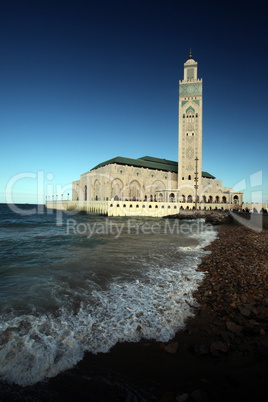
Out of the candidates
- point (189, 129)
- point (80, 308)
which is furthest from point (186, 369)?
point (189, 129)

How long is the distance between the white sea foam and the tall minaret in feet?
201

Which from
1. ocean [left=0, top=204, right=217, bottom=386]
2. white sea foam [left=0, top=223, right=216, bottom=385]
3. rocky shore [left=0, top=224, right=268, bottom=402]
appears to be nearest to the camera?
rocky shore [left=0, top=224, right=268, bottom=402]

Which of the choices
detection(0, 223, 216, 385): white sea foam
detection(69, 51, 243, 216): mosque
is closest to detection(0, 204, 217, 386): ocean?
detection(0, 223, 216, 385): white sea foam

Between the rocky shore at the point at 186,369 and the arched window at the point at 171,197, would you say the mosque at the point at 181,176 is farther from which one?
the rocky shore at the point at 186,369

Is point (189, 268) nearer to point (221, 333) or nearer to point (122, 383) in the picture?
point (221, 333)

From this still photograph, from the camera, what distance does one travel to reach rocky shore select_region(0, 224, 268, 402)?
8.71 ft

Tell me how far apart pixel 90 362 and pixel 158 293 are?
9.77ft

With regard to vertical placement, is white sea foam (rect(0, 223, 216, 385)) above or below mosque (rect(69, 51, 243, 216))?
below

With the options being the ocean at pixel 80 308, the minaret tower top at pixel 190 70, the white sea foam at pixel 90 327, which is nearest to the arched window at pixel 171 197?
the minaret tower top at pixel 190 70

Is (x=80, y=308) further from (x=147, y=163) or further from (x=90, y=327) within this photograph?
(x=147, y=163)

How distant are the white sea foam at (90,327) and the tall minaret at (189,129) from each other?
201 ft

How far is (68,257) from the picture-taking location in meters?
11.0

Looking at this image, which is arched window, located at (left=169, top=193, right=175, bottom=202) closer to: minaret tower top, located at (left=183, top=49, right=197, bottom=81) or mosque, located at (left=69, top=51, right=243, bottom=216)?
mosque, located at (left=69, top=51, right=243, bottom=216)

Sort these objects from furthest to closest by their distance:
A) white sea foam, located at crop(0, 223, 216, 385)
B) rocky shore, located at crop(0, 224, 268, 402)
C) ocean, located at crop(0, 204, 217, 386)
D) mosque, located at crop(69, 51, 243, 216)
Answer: mosque, located at crop(69, 51, 243, 216), ocean, located at crop(0, 204, 217, 386), white sea foam, located at crop(0, 223, 216, 385), rocky shore, located at crop(0, 224, 268, 402)
